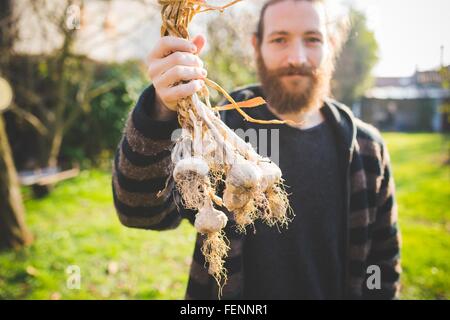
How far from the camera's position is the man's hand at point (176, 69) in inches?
40.1

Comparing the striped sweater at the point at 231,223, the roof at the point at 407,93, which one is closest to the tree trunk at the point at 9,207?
the striped sweater at the point at 231,223

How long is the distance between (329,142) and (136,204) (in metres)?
1.18

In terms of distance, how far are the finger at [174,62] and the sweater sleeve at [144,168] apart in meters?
0.24

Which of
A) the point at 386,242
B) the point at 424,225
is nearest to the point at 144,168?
the point at 386,242

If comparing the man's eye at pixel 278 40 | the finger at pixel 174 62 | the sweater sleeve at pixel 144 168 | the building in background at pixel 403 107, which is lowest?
the sweater sleeve at pixel 144 168

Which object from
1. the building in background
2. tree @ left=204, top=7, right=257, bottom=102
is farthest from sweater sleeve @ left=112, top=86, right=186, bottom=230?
the building in background

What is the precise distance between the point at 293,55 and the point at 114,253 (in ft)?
11.6

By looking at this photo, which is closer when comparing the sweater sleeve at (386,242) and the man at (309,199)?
the man at (309,199)

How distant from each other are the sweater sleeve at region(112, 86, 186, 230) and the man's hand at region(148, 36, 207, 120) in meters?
0.24

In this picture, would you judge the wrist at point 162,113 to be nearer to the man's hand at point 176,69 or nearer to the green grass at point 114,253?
the man's hand at point 176,69

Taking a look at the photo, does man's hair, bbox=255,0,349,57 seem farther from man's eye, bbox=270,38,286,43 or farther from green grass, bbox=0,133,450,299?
green grass, bbox=0,133,450,299

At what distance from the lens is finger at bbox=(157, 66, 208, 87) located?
1.02m
